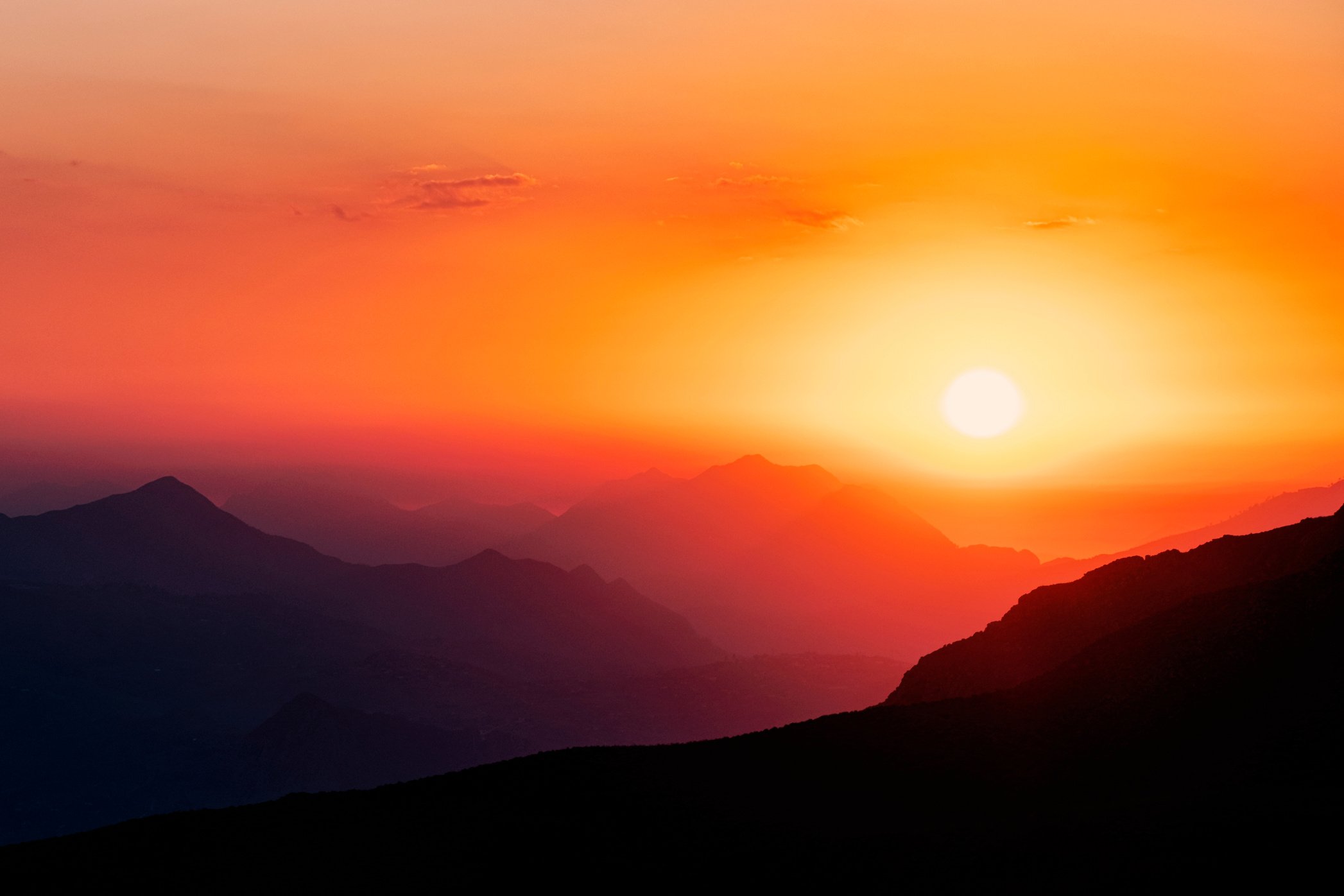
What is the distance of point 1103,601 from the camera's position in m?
84.5

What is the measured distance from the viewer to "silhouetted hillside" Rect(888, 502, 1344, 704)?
7669 cm

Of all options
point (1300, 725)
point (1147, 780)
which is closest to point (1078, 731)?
point (1147, 780)

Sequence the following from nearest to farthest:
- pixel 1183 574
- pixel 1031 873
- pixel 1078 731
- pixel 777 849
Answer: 1. pixel 1031 873
2. pixel 777 849
3. pixel 1078 731
4. pixel 1183 574

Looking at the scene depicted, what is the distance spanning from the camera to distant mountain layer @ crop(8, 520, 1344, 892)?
1804 inches

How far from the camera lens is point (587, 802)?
5441cm

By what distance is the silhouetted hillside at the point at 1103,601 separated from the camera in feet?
252

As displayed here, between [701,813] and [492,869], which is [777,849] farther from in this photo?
[492,869]

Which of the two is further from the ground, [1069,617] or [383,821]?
[1069,617]

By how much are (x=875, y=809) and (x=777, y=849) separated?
20.6 ft

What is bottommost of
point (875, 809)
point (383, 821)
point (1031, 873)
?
point (1031, 873)

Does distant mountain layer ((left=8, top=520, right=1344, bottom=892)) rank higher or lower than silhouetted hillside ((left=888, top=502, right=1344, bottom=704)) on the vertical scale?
lower

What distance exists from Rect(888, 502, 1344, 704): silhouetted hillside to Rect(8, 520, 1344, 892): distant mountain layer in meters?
10.4

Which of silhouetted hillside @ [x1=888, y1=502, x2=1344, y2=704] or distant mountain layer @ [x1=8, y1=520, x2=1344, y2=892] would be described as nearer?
distant mountain layer @ [x1=8, y1=520, x2=1344, y2=892]

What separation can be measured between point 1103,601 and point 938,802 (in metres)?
37.8
